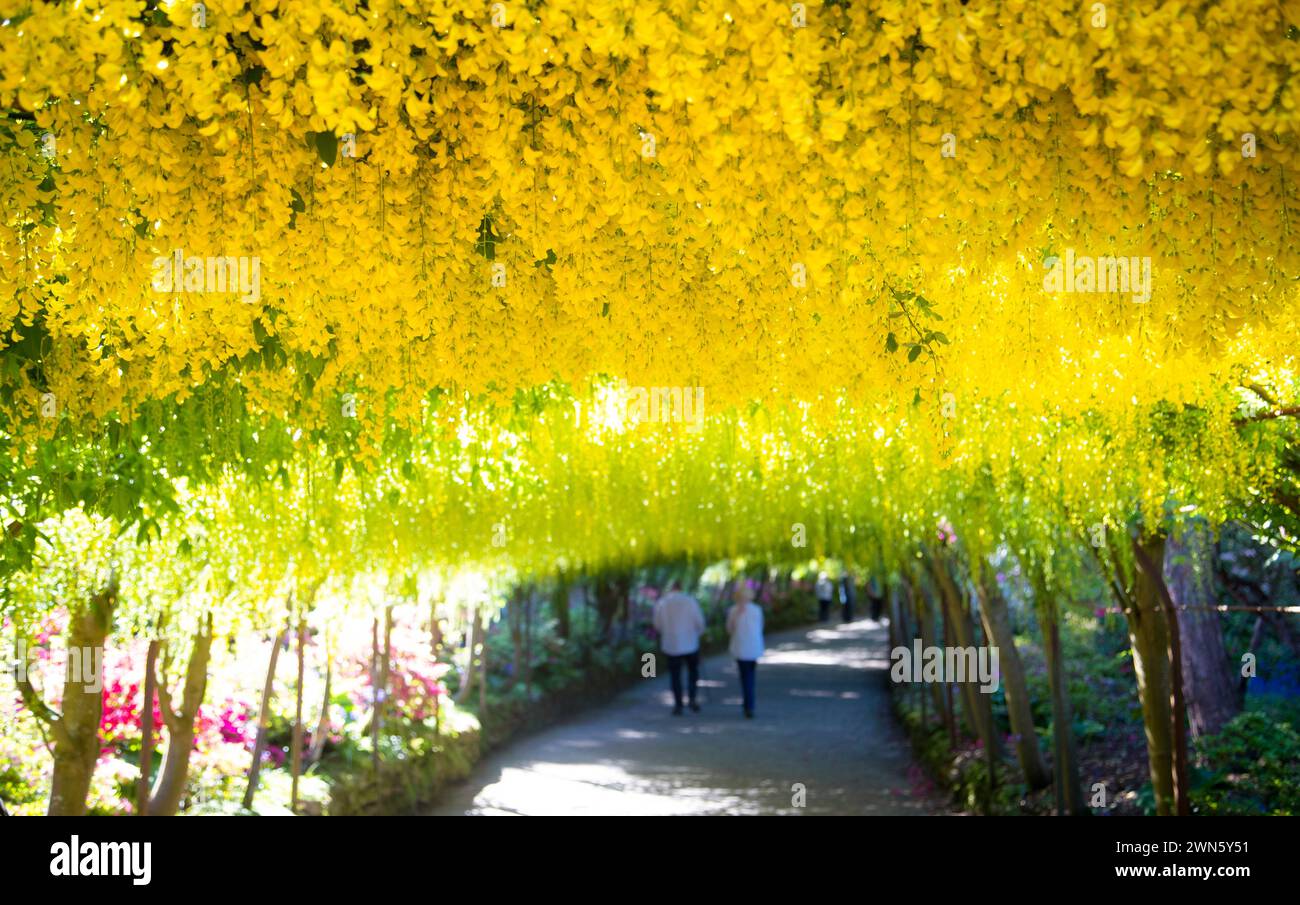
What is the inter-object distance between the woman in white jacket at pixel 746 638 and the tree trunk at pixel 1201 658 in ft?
14.9

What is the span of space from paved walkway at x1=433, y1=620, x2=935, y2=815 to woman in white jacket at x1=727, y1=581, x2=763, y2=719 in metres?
0.38

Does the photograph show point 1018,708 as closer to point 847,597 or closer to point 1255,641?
point 1255,641

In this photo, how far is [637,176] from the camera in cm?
240

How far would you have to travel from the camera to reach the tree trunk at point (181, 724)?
20.4 ft

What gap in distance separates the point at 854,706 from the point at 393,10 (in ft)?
40.1

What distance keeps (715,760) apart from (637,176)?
8.25 meters

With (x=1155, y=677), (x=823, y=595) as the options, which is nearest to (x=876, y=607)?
(x=823, y=595)

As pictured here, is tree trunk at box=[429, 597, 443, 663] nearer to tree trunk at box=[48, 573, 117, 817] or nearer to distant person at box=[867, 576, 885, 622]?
tree trunk at box=[48, 573, 117, 817]

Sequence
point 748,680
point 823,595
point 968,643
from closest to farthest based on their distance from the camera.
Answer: point 968,643 → point 748,680 → point 823,595

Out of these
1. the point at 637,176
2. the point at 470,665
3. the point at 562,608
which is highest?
the point at 637,176

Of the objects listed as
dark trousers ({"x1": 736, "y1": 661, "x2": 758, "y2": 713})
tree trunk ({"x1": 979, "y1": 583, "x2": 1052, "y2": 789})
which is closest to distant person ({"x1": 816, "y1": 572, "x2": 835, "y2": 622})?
dark trousers ({"x1": 736, "y1": 661, "x2": 758, "y2": 713})

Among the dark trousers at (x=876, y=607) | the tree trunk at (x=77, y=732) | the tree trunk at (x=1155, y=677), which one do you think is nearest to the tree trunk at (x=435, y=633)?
the tree trunk at (x=77, y=732)
